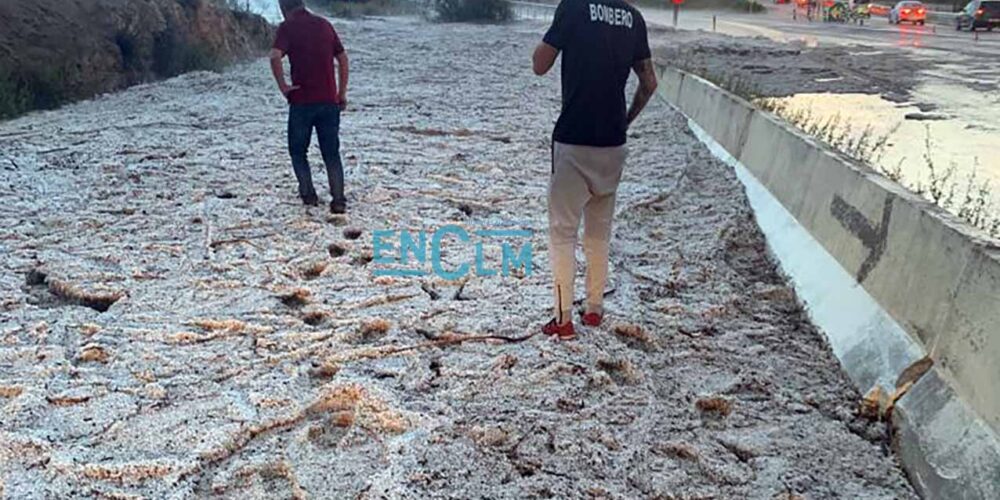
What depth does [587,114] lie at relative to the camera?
4707 mm

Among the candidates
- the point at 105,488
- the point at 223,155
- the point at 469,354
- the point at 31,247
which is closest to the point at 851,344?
the point at 469,354

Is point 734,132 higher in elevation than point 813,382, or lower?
higher

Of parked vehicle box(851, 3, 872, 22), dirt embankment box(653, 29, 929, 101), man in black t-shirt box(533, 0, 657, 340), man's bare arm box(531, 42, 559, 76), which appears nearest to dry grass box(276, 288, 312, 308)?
man in black t-shirt box(533, 0, 657, 340)

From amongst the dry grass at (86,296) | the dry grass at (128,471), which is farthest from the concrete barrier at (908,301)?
the dry grass at (86,296)

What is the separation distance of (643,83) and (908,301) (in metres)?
1.85

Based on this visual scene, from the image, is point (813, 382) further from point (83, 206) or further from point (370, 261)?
point (83, 206)

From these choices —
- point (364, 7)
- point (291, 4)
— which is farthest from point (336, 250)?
point (364, 7)

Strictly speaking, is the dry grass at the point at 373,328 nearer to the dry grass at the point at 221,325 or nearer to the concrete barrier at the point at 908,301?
the dry grass at the point at 221,325

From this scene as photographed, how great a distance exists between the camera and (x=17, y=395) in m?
4.25

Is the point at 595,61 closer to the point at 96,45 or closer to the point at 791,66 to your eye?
the point at 96,45

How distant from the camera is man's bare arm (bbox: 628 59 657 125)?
4.92 meters

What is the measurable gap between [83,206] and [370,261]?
3.02 meters

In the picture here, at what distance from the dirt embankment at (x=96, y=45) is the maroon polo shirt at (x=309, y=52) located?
6487 millimetres

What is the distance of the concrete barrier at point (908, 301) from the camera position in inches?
133
